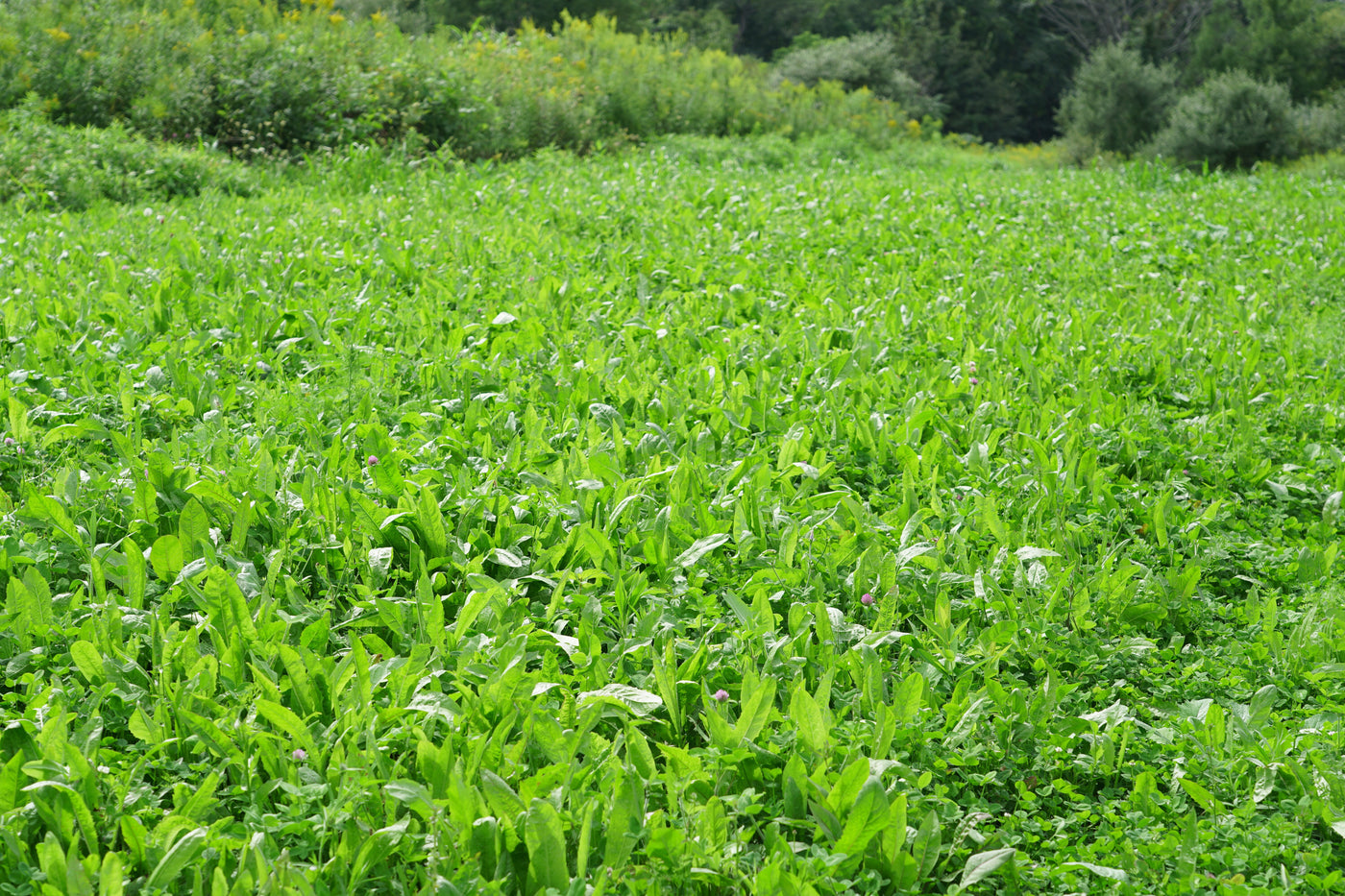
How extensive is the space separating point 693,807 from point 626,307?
10.9 ft

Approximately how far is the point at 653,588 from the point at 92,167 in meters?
6.72

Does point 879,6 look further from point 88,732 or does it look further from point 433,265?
Answer: point 88,732

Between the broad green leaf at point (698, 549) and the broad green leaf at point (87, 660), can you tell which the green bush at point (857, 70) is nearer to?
the broad green leaf at point (698, 549)

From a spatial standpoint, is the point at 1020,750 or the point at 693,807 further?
the point at 1020,750

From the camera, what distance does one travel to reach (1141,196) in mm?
8570

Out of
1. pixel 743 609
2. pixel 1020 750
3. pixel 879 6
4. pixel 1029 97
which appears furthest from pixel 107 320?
pixel 879 6

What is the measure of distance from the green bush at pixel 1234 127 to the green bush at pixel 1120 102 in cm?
256

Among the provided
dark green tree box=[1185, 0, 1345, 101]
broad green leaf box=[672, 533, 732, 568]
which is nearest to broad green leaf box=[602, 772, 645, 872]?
broad green leaf box=[672, 533, 732, 568]

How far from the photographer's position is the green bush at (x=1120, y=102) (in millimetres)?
16438

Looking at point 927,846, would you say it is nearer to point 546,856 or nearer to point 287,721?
point 546,856

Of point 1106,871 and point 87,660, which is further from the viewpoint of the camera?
point 87,660

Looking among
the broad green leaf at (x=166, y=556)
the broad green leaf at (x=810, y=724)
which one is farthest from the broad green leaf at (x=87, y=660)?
the broad green leaf at (x=810, y=724)

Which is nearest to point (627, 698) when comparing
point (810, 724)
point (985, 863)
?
point (810, 724)

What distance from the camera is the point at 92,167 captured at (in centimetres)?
724
